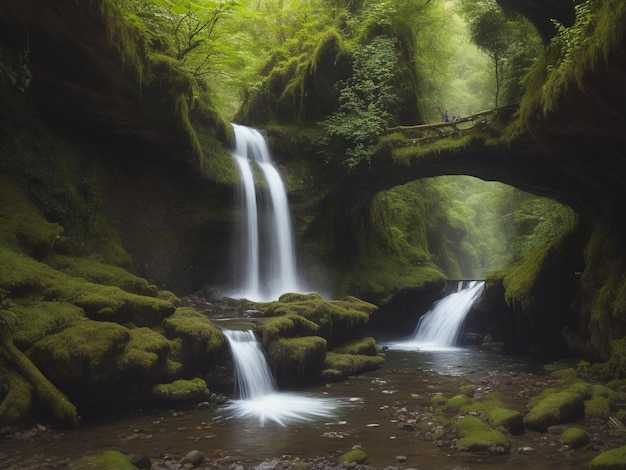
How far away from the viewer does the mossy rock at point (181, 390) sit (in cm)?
769

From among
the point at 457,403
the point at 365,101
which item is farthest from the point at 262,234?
the point at 457,403

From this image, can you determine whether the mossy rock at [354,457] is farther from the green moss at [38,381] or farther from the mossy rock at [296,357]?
the mossy rock at [296,357]

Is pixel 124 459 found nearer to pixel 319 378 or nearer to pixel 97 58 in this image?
pixel 319 378

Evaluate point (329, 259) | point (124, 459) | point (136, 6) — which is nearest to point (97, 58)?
point (136, 6)

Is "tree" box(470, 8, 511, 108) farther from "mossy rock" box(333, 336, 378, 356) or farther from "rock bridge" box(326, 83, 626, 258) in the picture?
"mossy rock" box(333, 336, 378, 356)

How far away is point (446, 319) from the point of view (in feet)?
60.3

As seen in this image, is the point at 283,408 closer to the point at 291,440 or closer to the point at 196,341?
the point at 291,440

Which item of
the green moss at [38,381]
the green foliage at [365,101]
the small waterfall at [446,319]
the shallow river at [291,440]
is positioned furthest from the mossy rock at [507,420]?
the green foliage at [365,101]

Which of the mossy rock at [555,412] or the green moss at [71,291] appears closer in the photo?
the mossy rock at [555,412]

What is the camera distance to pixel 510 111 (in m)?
13.1

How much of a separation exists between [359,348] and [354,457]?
6953 mm

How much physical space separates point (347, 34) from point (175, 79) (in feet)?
29.2

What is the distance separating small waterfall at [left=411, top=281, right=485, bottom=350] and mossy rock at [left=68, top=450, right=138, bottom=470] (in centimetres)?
1294

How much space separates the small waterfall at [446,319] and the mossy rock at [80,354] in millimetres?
11896
